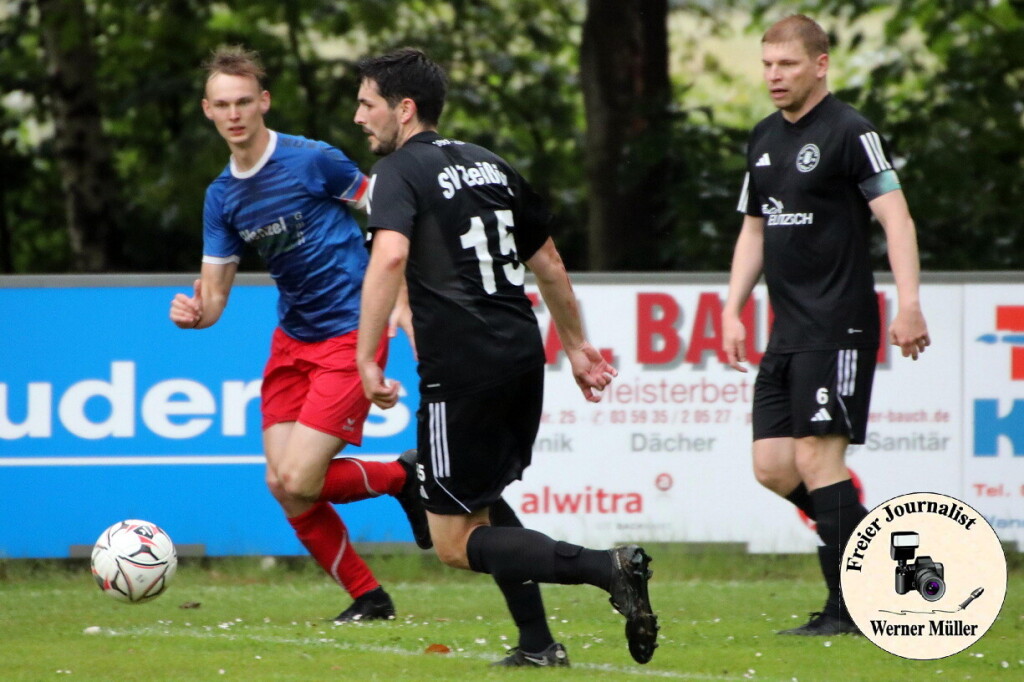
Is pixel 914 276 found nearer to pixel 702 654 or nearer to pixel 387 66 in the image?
pixel 702 654

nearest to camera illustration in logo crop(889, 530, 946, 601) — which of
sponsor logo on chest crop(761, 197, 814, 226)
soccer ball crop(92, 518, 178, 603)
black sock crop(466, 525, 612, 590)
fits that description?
black sock crop(466, 525, 612, 590)

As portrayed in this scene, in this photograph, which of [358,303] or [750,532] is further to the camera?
[750,532]

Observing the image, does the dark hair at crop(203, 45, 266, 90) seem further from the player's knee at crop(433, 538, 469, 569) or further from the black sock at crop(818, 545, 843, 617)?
the black sock at crop(818, 545, 843, 617)

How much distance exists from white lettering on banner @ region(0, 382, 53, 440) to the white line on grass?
5.79 ft

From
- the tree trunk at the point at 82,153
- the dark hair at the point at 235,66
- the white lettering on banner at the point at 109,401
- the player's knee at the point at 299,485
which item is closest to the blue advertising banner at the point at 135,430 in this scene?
the white lettering on banner at the point at 109,401

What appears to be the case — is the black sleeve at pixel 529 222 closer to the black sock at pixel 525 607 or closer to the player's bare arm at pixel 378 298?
the player's bare arm at pixel 378 298

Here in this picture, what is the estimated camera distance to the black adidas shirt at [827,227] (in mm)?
5477

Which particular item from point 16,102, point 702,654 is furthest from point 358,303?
point 16,102

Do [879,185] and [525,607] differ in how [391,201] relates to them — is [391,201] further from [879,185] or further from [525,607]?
[879,185]

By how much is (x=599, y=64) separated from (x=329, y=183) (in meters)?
6.46

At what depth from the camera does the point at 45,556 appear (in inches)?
303

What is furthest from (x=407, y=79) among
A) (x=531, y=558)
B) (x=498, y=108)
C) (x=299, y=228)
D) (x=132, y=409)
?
(x=498, y=108)

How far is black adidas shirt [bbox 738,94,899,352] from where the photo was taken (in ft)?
18.0

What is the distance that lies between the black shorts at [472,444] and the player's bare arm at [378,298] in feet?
0.78
